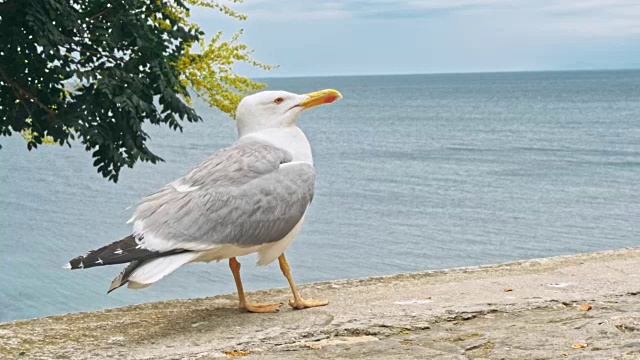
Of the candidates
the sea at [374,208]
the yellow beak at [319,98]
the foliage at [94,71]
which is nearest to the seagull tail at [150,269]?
the yellow beak at [319,98]

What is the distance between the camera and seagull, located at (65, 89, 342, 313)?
4602 mm

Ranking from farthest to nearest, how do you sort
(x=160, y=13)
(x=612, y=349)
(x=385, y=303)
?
(x=160, y=13) < (x=385, y=303) < (x=612, y=349)

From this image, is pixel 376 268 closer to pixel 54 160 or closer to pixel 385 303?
pixel 385 303

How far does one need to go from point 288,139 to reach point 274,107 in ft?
0.62

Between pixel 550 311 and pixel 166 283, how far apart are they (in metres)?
15.2

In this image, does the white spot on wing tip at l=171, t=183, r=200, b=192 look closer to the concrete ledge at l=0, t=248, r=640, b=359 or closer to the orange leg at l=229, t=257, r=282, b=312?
the orange leg at l=229, t=257, r=282, b=312

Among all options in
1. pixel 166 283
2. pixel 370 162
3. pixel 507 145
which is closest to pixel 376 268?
pixel 166 283

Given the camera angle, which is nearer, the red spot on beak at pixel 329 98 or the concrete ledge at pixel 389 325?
the concrete ledge at pixel 389 325

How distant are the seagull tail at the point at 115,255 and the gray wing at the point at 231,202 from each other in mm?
54

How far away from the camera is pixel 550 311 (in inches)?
194

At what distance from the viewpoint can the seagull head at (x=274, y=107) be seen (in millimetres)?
5254

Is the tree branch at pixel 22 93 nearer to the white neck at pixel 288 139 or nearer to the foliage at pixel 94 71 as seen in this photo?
the foliage at pixel 94 71

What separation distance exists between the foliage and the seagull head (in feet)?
14.6

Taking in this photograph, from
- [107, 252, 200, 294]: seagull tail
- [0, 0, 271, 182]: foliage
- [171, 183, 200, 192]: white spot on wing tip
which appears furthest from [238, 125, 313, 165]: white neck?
[0, 0, 271, 182]: foliage
